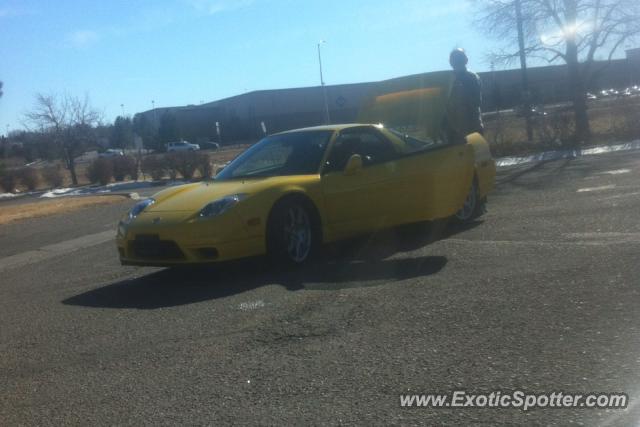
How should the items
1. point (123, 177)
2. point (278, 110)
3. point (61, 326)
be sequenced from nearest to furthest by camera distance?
point (61, 326), point (123, 177), point (278, 110)

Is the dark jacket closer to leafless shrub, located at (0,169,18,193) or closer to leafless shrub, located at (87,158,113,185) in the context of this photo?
leafless shrub, located at (87,158,113,185)

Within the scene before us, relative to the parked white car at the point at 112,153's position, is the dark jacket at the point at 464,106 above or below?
above

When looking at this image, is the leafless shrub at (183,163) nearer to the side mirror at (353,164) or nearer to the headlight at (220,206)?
the side mirror at (353,164)

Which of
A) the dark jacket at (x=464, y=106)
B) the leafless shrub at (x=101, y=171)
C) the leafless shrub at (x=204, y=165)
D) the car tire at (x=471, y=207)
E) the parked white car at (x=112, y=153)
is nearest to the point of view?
the car tire at (x=471, y=207)

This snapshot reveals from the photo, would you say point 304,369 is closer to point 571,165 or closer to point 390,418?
point 390,418

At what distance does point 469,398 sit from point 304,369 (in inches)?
44.0

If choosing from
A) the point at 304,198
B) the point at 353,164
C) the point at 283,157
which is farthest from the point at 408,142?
the point at 304,198

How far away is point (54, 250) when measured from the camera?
12.0m

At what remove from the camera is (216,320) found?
627 cm

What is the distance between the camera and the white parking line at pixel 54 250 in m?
11.2

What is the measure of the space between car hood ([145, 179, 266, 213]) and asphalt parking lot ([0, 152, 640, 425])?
2.46 ft

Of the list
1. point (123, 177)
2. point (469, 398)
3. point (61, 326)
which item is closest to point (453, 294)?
point (469, 398)

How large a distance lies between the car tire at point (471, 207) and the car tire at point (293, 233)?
7.56ft

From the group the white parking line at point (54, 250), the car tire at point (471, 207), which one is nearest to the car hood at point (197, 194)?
the car tire at point (471, 207)
